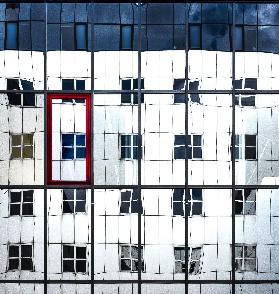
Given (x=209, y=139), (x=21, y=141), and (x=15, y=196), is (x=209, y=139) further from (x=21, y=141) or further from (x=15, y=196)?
(x=15, y=196)

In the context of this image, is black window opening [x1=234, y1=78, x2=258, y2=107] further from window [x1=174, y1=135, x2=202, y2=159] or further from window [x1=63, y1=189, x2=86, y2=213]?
window [x1=63, y1=189, x2=86, y2=213]

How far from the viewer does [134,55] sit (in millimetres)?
9109

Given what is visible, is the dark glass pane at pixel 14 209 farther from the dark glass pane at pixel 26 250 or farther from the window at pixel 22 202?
the dark glass pane at pixel 26 250

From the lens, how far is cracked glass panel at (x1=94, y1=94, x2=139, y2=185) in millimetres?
9109

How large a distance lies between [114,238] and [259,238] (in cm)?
309

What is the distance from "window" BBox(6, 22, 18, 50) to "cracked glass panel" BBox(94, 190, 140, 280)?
3640 millimetres

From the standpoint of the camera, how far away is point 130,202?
912 cm

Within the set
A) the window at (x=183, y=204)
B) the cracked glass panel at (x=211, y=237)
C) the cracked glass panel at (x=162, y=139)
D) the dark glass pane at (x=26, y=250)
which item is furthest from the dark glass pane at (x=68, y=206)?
the cracked glass panel at (x=211, y=237)

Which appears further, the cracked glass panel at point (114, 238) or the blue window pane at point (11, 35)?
the blue window pane at point (11, 35)

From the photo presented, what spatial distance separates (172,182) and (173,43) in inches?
117

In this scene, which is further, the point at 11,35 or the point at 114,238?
the point at 11,35

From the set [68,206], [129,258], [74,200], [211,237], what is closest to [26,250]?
[68,206]

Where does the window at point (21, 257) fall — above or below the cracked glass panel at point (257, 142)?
below

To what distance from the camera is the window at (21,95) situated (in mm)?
9164
